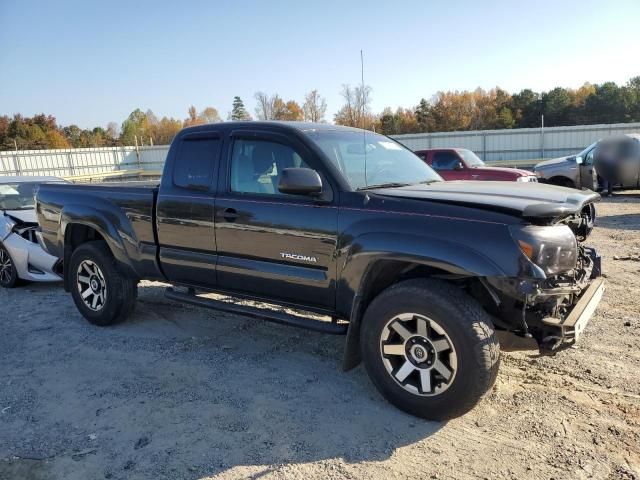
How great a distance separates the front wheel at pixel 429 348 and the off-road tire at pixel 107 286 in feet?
9.77

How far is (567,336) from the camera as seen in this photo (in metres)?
3.11

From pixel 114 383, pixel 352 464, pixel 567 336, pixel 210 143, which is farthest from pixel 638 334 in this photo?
pixel 114 383

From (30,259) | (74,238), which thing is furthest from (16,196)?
(74,238)

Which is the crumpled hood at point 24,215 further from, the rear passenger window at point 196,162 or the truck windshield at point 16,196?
the rear passenger window at point 196,162

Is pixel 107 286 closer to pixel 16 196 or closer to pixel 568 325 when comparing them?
pixel 16 196

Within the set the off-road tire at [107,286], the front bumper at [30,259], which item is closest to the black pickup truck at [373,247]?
the off-road tire at [107,286]

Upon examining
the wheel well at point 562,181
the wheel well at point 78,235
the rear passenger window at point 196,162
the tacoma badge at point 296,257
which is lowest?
the wheel well at point 562,181

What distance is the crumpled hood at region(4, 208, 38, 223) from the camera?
23.6 ft

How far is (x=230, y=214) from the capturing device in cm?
425

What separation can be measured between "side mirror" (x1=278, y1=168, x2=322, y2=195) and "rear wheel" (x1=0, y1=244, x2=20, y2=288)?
5.38 meters

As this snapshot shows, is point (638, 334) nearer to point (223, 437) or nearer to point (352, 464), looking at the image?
point (352, 464)

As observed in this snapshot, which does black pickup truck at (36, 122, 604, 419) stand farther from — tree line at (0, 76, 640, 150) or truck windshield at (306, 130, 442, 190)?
tree line at (0, 76, 640, 150)

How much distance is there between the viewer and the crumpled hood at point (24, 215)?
718 cm

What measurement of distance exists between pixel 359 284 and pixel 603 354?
2.31 metres
